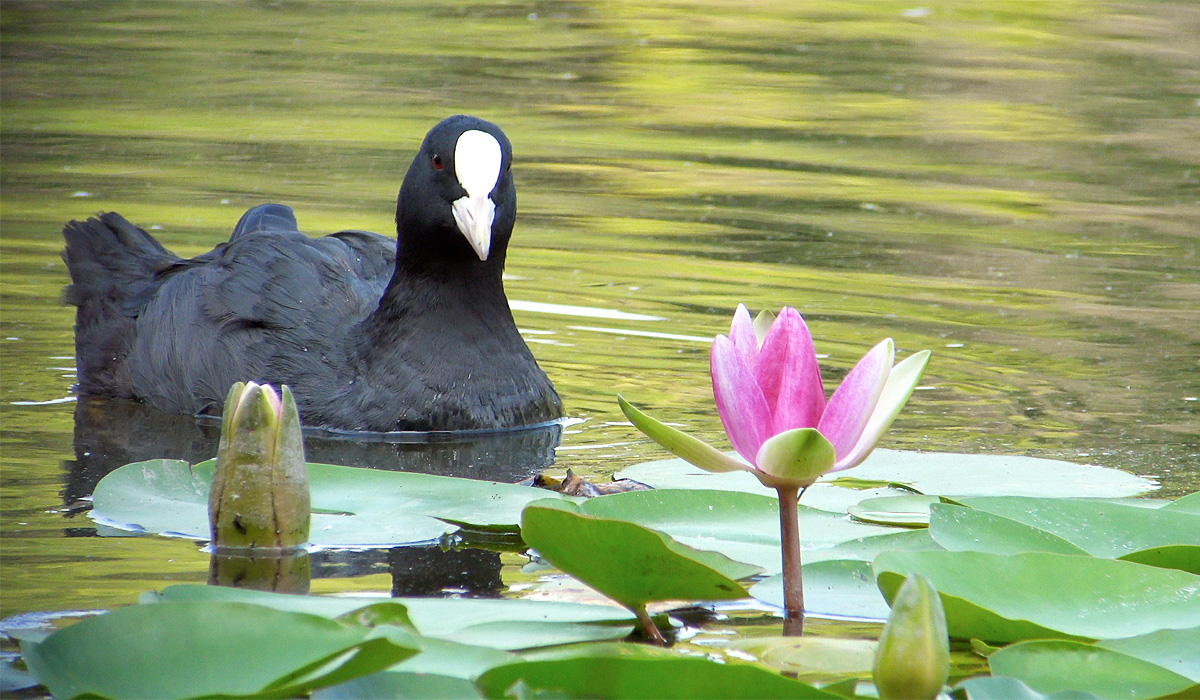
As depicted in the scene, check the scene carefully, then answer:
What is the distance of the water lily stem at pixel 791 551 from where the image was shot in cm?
224

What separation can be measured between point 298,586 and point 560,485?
738mm

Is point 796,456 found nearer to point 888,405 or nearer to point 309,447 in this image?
point 888,405

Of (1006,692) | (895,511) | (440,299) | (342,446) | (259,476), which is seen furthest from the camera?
(440,299)

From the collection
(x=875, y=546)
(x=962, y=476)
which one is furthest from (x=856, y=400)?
(x=962, y=476)

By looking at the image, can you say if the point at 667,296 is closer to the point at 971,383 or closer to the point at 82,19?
the point at 971,383

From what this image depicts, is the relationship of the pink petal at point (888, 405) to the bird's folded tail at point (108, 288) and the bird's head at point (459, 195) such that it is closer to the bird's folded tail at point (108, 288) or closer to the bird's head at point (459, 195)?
the bird's head at point (459, 195)

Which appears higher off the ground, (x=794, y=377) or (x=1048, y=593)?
(x=794, y=377)

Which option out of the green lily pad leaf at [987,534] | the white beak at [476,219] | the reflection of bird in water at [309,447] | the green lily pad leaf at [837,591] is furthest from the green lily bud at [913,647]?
the white beak at [476,219]

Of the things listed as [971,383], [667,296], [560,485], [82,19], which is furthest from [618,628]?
[82,19]

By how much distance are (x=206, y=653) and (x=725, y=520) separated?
4.06ft

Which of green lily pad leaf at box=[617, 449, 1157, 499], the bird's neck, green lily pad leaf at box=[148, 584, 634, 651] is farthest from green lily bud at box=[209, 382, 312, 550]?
the bird's neck

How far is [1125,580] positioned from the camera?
7.86 ft

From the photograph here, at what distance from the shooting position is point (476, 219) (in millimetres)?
4152

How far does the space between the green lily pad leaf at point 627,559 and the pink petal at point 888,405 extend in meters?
0.25
